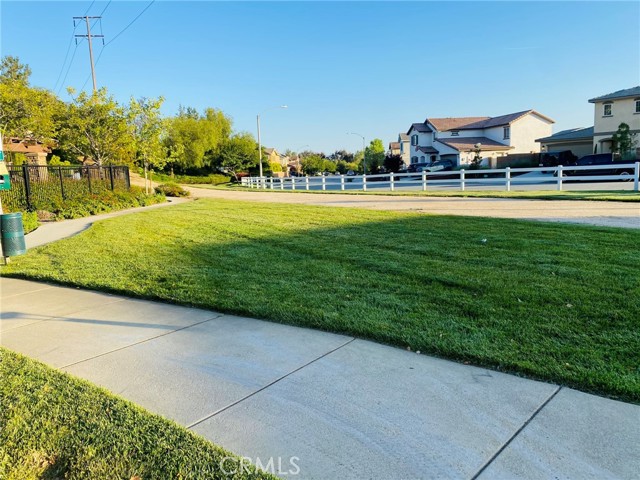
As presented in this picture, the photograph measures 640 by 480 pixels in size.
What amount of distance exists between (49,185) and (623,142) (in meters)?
39.6

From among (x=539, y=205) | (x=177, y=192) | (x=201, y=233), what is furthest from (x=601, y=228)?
(x=177, y=192)

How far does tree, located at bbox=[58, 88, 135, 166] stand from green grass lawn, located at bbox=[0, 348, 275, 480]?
26.1m

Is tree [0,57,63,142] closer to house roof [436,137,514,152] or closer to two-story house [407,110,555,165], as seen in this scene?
two-story house [407,110,555,165]

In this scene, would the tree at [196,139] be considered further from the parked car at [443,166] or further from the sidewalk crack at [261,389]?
the sidewalk crack at [261,389]

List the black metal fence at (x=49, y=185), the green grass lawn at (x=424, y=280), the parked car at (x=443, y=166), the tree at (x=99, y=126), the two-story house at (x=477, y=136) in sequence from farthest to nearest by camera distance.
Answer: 1. the two-story house at (x=477, y=136)
2. the parked car at (x=443, y=166)
3. the tree at (x=99, y=126)
4. the black metal fence at (x=49, y=185)
5. the green grass lawn at (x=424, y=280)

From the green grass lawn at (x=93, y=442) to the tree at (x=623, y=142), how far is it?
136ft

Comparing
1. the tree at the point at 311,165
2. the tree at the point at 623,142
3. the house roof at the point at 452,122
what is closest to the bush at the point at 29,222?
the tree at the point at 623,142

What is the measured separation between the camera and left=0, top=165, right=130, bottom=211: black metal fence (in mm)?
16656

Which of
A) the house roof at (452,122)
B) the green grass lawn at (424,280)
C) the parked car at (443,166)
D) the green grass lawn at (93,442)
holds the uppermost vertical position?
the house roof at (452,122)

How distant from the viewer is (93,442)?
2.76 meters

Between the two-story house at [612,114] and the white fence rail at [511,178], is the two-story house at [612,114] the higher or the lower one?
the higher one

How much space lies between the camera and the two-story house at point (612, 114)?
122ft
